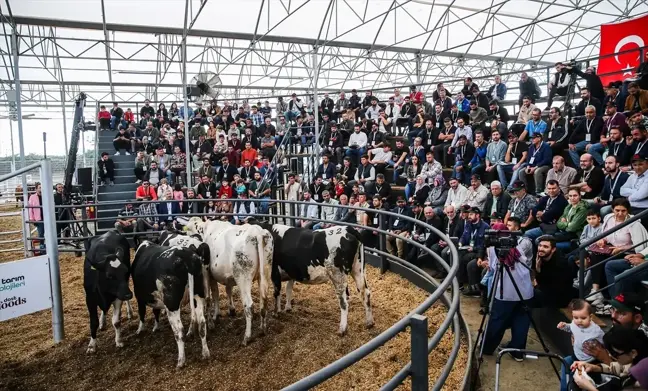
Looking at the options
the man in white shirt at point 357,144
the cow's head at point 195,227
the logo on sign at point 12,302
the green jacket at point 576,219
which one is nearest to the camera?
the logo on sign at point 12,302

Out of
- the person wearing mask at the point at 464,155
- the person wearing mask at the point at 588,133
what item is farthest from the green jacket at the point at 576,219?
the person wearing mask at the point at 464,155

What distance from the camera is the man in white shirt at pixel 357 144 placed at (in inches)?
497

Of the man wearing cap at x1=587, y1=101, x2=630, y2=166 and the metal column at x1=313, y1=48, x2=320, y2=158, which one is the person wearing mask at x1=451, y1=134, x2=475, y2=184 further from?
the metal column at x1=313, y1=48, x2=320, y2=158

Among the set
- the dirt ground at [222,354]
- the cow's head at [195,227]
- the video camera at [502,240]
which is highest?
the video camera at [502,240]

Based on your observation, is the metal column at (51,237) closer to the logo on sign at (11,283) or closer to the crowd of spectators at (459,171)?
the logo on sign at (11,283)

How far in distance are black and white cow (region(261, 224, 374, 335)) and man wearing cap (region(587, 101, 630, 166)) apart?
4.27m

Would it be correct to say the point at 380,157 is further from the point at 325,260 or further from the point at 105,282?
the point at 105,282

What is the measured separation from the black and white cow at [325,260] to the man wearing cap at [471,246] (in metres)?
1.72

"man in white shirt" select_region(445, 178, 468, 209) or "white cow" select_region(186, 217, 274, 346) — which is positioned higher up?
"man in white shirt" select_region(445, 178, 468, 209)

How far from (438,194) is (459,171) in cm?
67

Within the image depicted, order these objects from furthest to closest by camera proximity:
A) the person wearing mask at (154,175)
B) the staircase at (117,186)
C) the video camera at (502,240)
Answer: the person wearing mask at (154,175) < the staircase at (117,186) < the video camera at (502,240)

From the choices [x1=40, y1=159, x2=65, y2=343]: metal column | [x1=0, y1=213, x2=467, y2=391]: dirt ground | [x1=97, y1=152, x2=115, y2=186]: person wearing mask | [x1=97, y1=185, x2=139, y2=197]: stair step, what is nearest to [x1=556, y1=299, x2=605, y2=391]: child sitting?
[x1=0, y1=213, x2=467, y2=391]: dirt ground

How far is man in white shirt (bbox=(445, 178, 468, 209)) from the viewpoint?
328 inches

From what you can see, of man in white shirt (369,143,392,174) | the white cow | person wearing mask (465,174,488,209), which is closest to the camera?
the white cow
